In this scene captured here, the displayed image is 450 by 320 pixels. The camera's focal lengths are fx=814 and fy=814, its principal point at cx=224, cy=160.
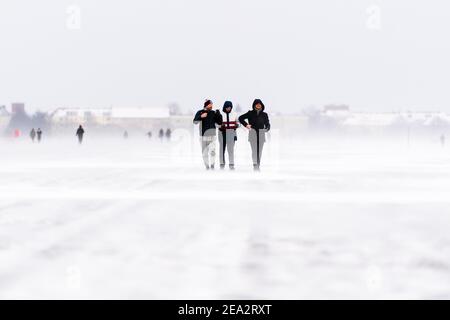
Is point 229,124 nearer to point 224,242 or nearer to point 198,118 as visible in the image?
point 198,118

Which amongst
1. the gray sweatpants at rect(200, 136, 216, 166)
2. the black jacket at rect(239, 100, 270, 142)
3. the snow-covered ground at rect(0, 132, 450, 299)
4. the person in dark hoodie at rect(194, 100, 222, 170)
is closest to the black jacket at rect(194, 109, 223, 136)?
the person in dark hoodie at rect(194, 100, 222, 170)

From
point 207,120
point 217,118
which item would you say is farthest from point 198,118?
point 217,118

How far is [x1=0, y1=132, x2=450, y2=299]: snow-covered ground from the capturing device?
566cm

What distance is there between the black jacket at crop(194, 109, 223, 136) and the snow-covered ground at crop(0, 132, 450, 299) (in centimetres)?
490

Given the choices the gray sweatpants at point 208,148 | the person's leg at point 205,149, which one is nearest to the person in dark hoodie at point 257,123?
the gray sweatpants at point 208,148

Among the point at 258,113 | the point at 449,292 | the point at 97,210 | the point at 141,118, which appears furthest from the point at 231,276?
the point at 141,118

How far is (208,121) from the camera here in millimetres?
19750

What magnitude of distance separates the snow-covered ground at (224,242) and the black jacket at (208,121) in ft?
16.1

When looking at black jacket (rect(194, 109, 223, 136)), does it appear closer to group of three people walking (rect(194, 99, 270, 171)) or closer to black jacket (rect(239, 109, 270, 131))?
group of three people walking (rect(194, 99, 270, 171))

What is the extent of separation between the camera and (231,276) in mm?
6016

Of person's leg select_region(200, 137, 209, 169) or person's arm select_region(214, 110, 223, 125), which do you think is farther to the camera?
person's leg select_region(200, 137, 209, 169)

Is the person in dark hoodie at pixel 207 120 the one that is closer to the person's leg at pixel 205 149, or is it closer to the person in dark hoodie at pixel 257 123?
the person's leg at pixel 205 149

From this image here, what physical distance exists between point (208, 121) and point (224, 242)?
1206cm
